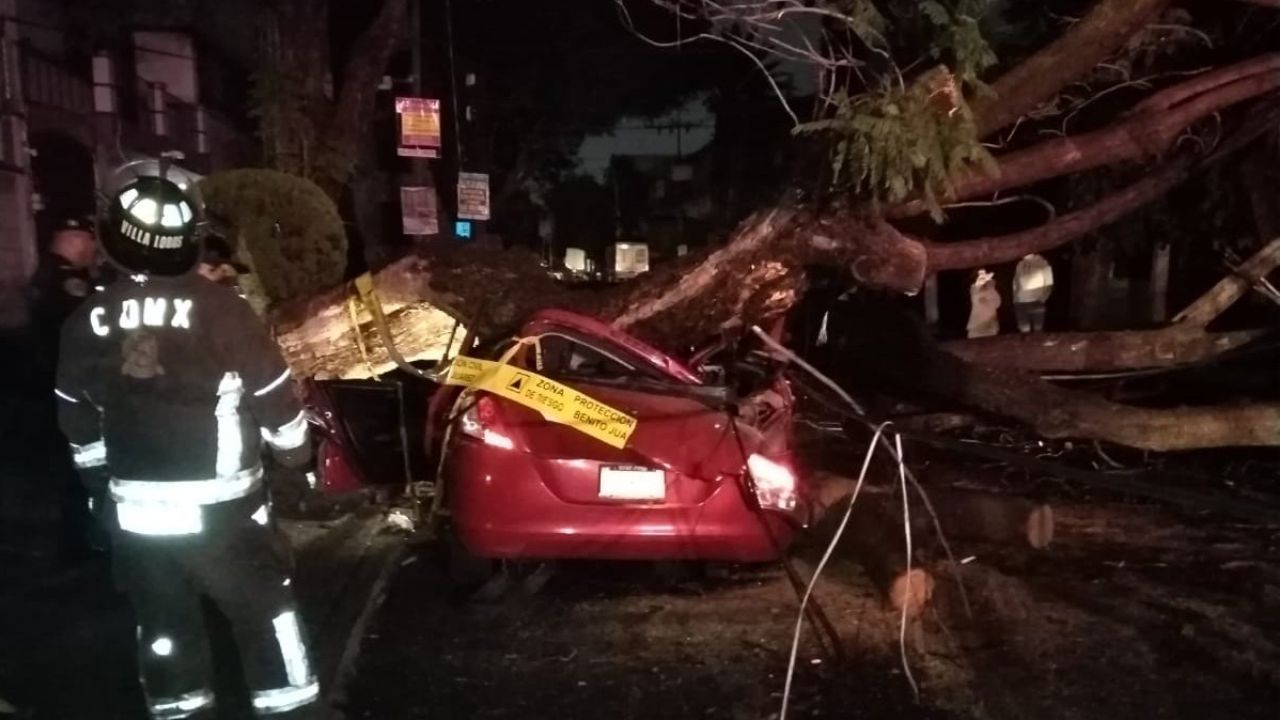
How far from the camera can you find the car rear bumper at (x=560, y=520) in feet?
19.4

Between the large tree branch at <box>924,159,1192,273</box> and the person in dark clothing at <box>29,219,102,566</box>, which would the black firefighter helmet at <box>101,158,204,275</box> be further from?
the large tree branch at <box>924,159,1192,273</box>

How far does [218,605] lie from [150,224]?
1.25 meters

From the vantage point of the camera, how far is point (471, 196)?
2123 centimetres

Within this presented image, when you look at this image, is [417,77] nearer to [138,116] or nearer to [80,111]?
[80,111]

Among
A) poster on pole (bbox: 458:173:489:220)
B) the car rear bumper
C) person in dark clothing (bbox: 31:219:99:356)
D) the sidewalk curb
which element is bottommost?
the sidewalk curb

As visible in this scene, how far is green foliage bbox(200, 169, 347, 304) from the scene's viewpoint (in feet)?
29.1

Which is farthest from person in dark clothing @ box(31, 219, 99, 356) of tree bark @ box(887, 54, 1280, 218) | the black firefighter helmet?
tree bark @ box(887, 54, 1280, 218)

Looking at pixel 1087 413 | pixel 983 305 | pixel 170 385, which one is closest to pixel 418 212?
pixel 983 305

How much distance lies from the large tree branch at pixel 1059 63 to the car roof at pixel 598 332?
7.95ft

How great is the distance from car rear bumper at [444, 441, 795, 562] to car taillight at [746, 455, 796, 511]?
8 centimetres

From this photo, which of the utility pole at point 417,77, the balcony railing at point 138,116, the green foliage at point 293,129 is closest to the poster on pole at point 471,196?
the utility pole at point 417,77

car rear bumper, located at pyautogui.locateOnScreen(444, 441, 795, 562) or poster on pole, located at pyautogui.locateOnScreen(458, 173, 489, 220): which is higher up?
poster on pole, located at pyautogui.locateOnScreen(458, 173, 489, 220)

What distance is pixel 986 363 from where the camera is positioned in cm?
897

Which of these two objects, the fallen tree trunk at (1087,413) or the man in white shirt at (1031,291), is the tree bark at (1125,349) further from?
the man in white shirt at (1031,291)
